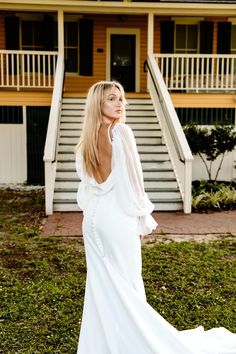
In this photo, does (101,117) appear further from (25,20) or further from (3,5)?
(25,20)

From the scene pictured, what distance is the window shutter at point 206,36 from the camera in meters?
17.3

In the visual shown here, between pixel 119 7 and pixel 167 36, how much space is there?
2.65 m

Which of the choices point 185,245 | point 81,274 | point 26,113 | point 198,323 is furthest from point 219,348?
point 26,113

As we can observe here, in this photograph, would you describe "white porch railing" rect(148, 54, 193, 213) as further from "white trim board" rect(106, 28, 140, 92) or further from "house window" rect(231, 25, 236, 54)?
"house window" rect(231, 25, 236, 54)

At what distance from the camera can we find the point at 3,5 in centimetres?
1498

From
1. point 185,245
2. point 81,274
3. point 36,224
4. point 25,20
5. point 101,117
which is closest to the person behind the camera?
point 101,117

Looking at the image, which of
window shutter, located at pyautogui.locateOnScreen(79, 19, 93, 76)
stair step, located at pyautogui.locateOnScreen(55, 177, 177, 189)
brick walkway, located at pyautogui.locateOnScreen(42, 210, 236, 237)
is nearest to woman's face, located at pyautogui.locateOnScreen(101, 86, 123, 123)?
brick walkway, located at pyautogui.locateOnScreen(42, 210, 236, 237)

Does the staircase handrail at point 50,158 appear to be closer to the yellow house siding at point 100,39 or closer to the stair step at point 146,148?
the stair step at point 146,148

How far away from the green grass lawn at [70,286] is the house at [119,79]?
2.46m

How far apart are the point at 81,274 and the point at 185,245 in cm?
209

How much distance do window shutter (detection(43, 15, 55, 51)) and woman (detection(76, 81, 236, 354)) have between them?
13439 mm

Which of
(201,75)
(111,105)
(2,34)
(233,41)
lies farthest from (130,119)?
(111,105)

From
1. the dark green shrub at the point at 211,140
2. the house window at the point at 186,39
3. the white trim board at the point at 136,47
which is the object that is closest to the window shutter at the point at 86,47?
the white trim board at the point at 136,47

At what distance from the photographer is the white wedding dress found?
155 inches
